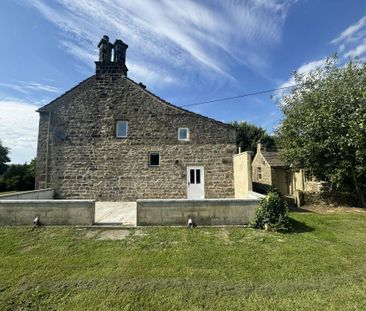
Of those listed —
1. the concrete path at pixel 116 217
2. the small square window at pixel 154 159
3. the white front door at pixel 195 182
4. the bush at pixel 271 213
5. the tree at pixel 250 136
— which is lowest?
the concrete path at pixel 116 217

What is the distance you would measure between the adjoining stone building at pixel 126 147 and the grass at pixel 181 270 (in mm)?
6074

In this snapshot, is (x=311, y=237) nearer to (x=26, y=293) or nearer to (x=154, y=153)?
(x=26, y=293)

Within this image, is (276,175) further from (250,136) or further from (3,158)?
(3,158)

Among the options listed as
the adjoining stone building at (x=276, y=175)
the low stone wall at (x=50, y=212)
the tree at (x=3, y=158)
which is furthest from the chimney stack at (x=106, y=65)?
the tree at (x=3, y=158)

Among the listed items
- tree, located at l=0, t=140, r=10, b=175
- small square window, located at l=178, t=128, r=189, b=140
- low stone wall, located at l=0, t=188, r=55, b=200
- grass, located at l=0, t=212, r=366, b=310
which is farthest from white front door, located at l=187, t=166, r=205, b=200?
tree, located at l=0, t=140, r=10, b=175

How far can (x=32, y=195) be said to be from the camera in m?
10.3

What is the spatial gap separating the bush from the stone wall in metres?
5.63

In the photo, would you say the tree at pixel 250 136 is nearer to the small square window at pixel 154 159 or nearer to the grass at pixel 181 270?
the small square window at pixel 154 159

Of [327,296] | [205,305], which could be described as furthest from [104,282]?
[327,296]

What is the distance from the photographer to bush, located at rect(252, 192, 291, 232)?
6.95 m

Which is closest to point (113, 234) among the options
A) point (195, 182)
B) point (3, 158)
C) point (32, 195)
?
point (32, 195)

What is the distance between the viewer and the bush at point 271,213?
22.8 ft

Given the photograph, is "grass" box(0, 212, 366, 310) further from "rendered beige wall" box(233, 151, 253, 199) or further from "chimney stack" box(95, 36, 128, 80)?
"chimney stack" box(95, 36, 128, 80)

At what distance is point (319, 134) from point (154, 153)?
8344mm
